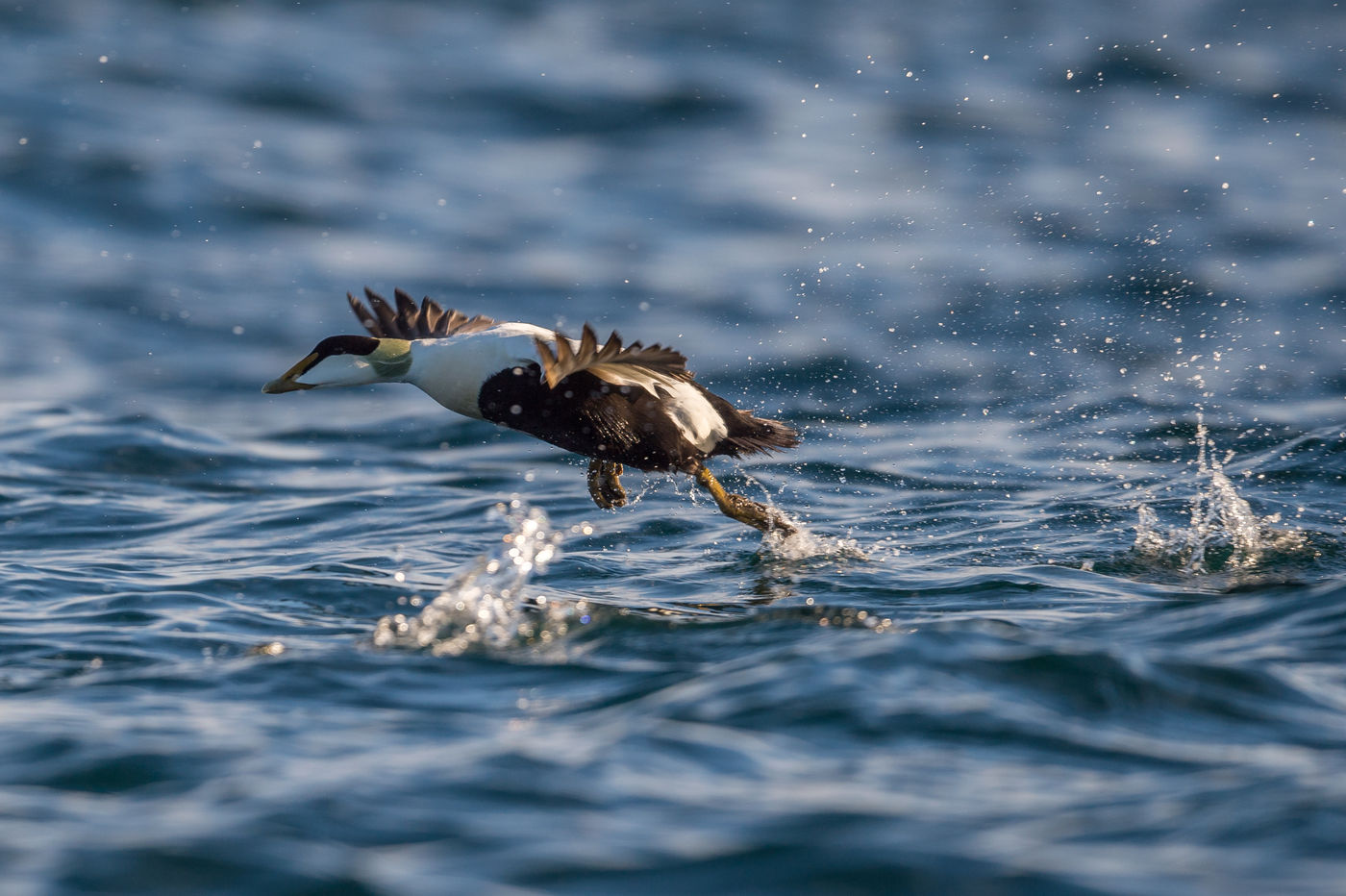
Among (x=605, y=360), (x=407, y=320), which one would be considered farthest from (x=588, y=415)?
(x=407, y=320)

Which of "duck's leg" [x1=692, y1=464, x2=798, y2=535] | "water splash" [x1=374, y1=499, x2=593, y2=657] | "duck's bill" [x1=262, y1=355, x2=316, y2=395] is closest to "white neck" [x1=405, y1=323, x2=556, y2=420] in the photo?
"duck's bill" [x1=262, y1=355, x2=316, y2=395]

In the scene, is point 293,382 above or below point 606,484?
above

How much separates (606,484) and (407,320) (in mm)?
1121

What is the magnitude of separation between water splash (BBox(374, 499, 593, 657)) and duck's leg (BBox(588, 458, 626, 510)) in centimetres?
84

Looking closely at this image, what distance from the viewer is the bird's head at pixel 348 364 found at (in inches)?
206

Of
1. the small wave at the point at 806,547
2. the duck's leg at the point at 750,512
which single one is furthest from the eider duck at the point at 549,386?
the small wave at the point at 806,547

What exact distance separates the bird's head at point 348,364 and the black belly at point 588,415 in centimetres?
40

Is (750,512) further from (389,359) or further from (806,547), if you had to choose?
(389,359)

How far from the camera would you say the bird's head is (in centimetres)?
523

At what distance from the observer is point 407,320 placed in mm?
6059

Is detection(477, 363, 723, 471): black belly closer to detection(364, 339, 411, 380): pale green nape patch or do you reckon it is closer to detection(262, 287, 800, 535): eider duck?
detection(262, 287, 800, 535): eider duck

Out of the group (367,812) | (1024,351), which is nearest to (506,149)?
(1024,351)

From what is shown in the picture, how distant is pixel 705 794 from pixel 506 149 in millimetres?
10460

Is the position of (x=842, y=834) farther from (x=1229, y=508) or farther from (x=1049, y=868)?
(x=1229, y=508)
